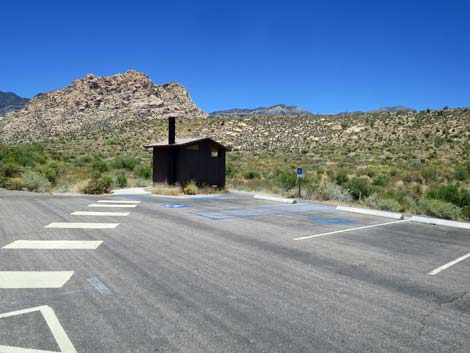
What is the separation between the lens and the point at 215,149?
26703 mm

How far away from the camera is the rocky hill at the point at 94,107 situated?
10144cm

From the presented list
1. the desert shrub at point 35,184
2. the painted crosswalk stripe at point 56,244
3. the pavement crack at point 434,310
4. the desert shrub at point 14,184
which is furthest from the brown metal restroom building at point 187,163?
the pavement crack at point 434,310

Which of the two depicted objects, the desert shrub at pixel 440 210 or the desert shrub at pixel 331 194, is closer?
the desert shrub at pixel 440 210

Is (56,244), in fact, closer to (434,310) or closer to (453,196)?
(434,310)

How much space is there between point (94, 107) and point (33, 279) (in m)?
119

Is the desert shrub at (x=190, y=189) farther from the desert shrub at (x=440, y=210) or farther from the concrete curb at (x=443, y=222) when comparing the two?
the concrete curb at (x=443, y=222)

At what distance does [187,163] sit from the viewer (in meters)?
25.2

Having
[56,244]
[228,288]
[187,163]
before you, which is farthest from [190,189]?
[228,288]

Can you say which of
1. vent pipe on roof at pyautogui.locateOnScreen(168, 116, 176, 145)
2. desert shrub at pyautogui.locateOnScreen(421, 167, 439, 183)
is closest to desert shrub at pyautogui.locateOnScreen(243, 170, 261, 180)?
vent pipe on roof at pyautogui.locateOnScreen(168, 116, 176, 145)

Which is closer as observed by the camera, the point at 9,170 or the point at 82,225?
the point at 82,225

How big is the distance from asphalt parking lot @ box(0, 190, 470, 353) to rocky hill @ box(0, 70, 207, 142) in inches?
3457

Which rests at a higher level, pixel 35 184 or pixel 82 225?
pixel 35 184

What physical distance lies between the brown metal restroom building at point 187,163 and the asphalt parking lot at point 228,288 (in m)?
13.0

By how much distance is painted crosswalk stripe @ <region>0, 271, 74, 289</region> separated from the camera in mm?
6192
